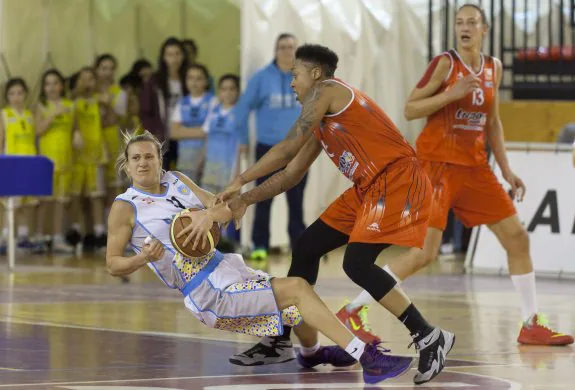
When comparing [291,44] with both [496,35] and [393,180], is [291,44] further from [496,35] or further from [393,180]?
[393,180]

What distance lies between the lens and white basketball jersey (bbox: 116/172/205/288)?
8156 millimetres

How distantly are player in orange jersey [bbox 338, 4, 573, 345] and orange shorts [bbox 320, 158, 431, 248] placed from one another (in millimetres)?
1492

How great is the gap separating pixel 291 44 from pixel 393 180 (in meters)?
8.47

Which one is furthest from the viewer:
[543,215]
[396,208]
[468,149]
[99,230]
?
[99,230]

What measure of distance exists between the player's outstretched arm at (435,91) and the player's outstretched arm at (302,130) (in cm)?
185

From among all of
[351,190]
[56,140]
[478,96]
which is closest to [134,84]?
[56,140]

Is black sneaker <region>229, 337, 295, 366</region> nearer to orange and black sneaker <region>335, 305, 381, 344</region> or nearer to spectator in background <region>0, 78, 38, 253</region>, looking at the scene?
orange and black sneaker <region>335, 305, 381, 344</region>

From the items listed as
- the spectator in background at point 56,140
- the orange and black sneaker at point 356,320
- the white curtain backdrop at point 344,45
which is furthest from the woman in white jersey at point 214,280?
the spectator in background at point 56,140

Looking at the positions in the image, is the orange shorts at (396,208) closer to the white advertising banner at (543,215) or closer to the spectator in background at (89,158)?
the white advertising banner at (543,215)

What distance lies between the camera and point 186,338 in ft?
32.6

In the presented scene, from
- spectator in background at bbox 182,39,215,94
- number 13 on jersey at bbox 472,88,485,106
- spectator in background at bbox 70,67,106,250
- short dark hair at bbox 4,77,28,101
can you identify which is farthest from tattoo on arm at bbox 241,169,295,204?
spectator in background at bbox 70,67,106,250

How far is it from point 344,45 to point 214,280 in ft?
38.1

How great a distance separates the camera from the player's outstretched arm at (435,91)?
390 inches

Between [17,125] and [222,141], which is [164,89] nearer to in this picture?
[222,141]
